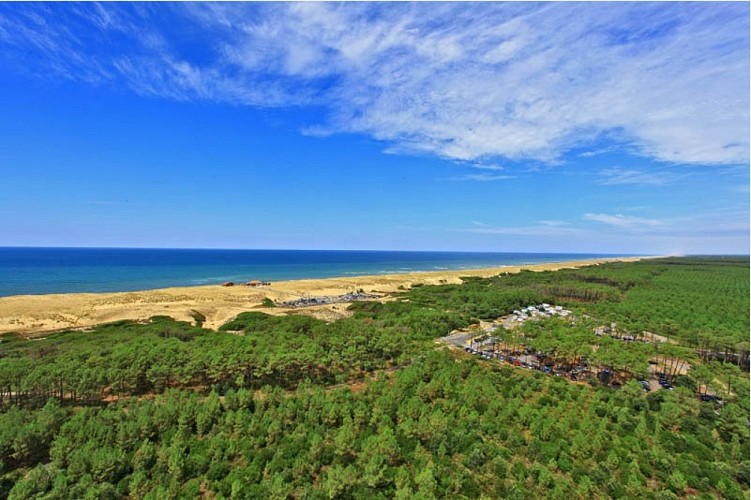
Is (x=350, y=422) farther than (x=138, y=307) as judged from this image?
No

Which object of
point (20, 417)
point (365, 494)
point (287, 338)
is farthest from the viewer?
point (287, 338)

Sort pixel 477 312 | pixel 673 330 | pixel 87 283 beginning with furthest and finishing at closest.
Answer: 1. pixel 87 283
2. pixel 477 312
3. pixel 673 330

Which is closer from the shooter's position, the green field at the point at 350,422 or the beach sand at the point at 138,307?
the green field at the point at 350,422

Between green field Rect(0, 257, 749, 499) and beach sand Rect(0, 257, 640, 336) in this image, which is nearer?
green field Rect(0, 257, 749, 499)

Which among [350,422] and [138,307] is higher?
[138,307]

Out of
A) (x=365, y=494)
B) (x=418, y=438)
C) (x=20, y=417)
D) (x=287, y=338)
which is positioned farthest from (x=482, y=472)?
(x=20, y=417)

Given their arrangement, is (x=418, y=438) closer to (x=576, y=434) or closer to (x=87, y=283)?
(x=576, y=434)

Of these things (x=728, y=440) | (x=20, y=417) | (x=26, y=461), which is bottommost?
(x=728, y=440)

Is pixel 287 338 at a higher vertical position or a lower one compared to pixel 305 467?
higher
